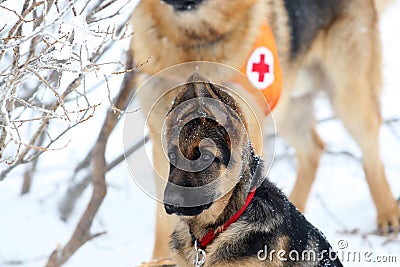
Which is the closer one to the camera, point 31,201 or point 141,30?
point 141,30

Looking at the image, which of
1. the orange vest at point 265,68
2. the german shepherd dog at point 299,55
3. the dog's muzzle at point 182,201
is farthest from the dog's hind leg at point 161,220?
the dog's muzzle at point 182,201

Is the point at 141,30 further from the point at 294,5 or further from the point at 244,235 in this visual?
the point at 244,235

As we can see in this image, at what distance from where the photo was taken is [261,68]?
4531 mm

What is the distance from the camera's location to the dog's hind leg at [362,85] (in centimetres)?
548

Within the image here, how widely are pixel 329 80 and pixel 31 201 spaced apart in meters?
2.72

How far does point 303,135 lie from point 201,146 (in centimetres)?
364

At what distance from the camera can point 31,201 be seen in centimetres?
540

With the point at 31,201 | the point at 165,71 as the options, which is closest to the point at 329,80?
the point at 165,71

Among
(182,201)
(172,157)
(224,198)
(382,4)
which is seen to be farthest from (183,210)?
(382,4)

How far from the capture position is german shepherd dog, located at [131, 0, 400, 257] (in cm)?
458

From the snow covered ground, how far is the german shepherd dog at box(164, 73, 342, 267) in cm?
71

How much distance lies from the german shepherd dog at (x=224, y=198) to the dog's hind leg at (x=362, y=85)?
2.51 meters

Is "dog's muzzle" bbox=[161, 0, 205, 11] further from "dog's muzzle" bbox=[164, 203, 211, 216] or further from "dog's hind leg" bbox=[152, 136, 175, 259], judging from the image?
"dog's muzzle" bbox=[164, 203, 211, 216]

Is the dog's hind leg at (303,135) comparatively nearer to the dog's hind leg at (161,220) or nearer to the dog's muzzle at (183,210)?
the dog's hind leg at (161,220)
